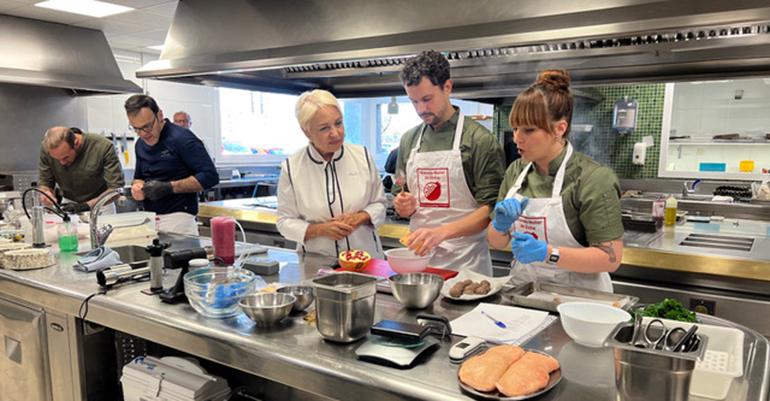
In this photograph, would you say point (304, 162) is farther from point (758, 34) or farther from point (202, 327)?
point (758, 34)

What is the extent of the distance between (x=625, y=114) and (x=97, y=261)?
5738mm

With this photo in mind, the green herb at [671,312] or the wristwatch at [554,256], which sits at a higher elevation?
the wristwatch at [554,256]

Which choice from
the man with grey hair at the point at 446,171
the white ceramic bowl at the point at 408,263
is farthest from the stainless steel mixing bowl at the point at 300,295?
the man with grey hair at the point at 446,171

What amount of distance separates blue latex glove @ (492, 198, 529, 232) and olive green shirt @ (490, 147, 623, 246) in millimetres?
173

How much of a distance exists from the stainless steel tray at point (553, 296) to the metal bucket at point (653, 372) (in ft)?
2.09

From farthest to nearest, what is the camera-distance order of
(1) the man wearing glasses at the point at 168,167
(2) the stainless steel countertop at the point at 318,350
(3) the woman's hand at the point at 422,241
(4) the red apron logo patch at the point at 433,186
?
(1) the man wearing glasses at the point at 168,167 → (4) the red apron logo patch at the point at 433,186 → (3) the woman's hand at the point at 422,241 → (2) the stainless steel countertop at the point at 318,350

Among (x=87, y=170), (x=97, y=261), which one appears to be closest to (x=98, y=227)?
(x=97, y=261)

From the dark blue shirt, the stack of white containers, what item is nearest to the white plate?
the stack of white containers

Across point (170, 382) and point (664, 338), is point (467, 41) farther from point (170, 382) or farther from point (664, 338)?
point (170, 382)

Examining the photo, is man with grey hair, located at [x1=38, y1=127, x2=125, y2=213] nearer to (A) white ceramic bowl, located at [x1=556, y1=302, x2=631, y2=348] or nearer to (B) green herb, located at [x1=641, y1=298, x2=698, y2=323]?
(A) white ceramic bowl, located at [x1=556, y1=302, x2=631, y2=348]

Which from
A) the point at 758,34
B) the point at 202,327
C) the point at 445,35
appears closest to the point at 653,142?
the point at 758,34

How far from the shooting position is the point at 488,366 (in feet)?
3.96

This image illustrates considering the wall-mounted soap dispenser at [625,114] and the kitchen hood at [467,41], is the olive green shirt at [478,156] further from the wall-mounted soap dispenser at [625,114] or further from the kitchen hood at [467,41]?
the wall-mounted soap dispenser at [625,114]

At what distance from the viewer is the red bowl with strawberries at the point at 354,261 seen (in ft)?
7.01
